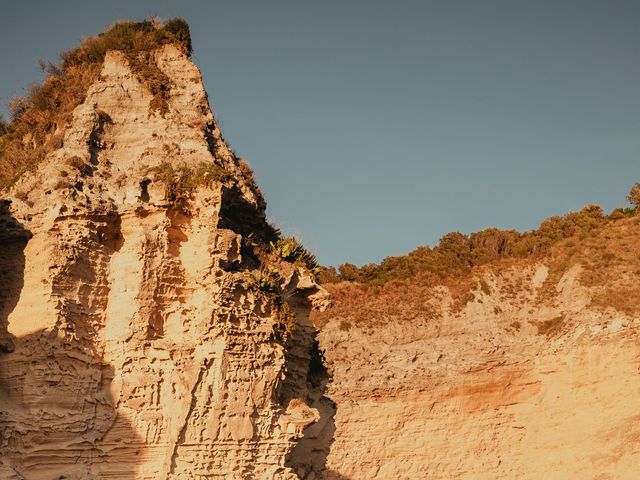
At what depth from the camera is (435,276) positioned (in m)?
39.8

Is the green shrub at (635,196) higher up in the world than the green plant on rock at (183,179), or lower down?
higher up

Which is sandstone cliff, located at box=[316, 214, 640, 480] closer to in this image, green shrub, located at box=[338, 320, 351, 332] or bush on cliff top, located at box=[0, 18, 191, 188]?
green shrub, located at box=[338, 320, 351, 332]

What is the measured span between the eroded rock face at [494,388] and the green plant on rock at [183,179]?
21.0m

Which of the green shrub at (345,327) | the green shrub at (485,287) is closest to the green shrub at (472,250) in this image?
the green shrub at (485,287)

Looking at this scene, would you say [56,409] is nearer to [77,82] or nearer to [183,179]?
[183,179]

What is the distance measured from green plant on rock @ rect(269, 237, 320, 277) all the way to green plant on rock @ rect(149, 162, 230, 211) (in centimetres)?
268

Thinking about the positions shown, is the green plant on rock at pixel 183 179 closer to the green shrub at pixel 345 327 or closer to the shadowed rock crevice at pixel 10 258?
the shadowed rock crevice at pixel 10 258

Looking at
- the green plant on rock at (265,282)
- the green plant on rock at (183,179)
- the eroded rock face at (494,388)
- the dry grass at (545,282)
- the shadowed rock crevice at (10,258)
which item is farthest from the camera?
the dry grass at (545,282)

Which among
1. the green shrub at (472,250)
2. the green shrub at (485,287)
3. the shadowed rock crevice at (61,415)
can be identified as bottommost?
the shadowed rock crevice at (61,415)

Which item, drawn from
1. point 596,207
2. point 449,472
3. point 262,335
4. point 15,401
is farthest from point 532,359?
point 15,401

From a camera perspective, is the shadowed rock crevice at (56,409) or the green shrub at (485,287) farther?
the green shrub at (485,287)

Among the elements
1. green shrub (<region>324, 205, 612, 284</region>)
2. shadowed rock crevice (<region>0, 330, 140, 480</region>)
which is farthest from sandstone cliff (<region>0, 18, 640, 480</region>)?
green shrub (<region>324, 205, 612, 284</region>)

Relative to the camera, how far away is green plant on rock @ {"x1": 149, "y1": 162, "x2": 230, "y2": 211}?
15852 mm

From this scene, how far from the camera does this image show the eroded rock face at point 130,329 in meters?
14.1
